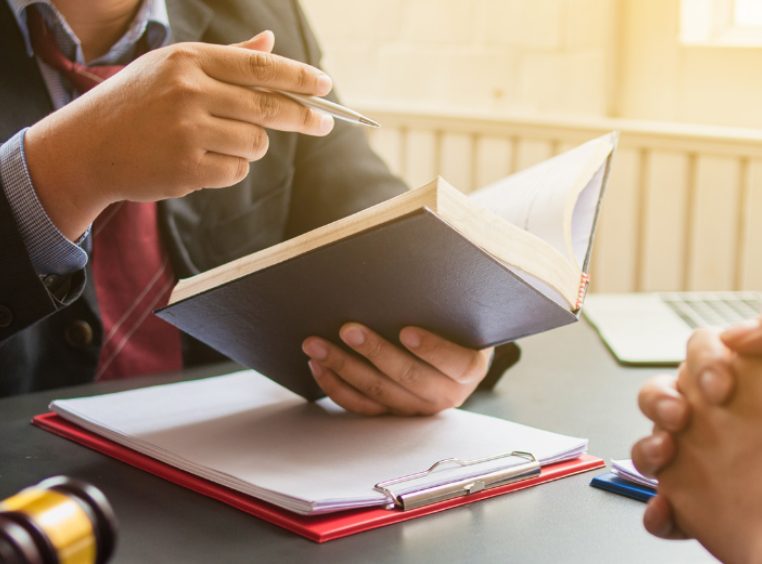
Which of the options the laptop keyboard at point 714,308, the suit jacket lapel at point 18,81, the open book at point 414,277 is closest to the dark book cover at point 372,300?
the open book at point 414,277

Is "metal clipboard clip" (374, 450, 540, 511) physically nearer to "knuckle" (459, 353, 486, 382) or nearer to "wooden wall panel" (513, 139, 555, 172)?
"knuckle" (459, 353, 486, 382)

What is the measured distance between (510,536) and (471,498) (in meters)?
0.06

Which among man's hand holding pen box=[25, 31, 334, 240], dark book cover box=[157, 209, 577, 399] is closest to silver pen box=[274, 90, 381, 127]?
man's hand holding pen box=[25, 31, 334, 240]

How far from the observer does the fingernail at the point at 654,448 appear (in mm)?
469

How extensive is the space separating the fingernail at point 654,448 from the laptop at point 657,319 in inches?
24.2

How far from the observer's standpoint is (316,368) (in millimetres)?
791

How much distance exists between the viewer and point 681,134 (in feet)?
6.15

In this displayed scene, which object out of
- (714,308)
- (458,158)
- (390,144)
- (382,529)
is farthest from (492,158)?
(382,529)

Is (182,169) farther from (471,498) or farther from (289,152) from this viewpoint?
(289,152)

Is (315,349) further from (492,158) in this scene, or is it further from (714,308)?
(492,158)

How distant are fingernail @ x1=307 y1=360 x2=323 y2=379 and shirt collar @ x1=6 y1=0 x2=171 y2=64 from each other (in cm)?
48

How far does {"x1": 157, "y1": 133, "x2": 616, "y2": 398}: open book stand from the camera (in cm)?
58

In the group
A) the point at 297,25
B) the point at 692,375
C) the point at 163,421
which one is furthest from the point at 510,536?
the point at 297,25

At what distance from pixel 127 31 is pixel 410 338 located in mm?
568
